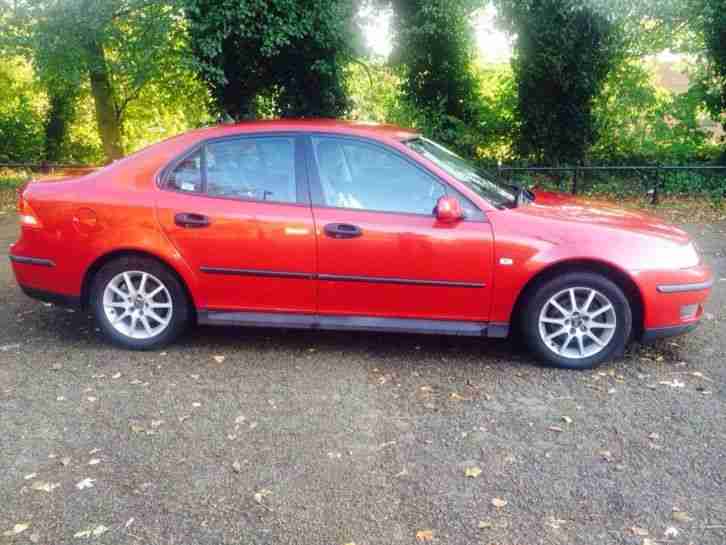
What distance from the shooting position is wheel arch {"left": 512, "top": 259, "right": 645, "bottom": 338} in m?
4.84

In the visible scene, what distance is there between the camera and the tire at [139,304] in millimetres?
5203

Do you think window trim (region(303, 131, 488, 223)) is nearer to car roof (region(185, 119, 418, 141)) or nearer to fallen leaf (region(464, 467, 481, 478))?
car roof (region(185, 119, 418, 141))

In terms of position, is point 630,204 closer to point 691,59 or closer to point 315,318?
point 691,59

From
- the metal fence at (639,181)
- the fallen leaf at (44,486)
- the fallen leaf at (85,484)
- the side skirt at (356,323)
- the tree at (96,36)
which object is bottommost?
the fallen leaf at (44,486)

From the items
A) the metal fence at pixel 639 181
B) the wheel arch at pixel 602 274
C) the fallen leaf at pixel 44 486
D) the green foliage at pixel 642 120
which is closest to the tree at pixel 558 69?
the green foliage at pixel 642 120

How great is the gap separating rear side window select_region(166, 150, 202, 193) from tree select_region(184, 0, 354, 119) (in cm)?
736

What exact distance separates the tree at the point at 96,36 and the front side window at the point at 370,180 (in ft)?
29.9

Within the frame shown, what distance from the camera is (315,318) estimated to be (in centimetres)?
513

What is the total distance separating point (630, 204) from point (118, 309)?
9.62 metres

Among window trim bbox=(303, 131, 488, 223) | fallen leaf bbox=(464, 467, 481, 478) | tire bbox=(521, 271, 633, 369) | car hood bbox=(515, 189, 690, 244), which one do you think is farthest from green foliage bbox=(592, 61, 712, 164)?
fallen leaf bbox=(464, 467, 481, 478)

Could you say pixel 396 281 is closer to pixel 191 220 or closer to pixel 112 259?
pixel 191 220

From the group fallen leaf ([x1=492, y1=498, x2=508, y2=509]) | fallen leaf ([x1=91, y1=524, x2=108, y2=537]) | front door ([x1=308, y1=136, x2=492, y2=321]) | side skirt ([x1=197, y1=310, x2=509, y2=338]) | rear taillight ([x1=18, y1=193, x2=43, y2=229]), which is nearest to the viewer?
fallen leaf ([x1=91, y1=524, x2=108, y2=537])

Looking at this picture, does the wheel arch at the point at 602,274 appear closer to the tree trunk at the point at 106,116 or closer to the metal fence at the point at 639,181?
the metal fence at the point at 639,181

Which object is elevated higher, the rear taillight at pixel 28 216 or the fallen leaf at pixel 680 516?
the rear taillight at pixel 28 216
